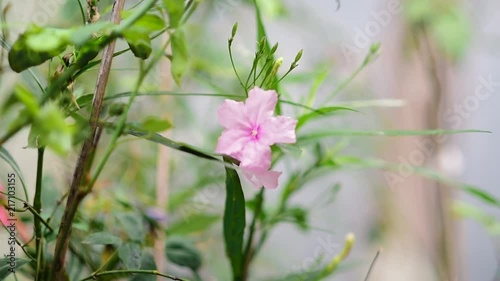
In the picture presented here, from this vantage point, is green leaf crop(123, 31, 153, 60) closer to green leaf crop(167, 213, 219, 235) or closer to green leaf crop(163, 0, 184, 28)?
green leaf crop(163, 0, 184, 28)

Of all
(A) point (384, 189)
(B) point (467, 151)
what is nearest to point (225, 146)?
(A) point (384, 189)

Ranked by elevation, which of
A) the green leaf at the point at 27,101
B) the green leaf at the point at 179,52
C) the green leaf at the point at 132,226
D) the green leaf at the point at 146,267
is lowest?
the green leaf at the point at 146,267

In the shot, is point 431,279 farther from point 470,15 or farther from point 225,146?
point 225,146

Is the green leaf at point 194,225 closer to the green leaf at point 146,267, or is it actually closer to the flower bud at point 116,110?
the green leaf at point 146,267

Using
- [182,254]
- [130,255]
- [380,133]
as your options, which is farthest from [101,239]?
[380,133]

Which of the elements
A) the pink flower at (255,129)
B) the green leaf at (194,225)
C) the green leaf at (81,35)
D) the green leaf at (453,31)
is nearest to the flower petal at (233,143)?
the pink flower at (255,129)
